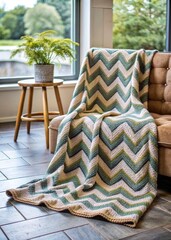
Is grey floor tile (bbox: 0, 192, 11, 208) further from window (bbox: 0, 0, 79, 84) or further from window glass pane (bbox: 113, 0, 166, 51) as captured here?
window glass pane (bbox: 113, 0, 166, 51)

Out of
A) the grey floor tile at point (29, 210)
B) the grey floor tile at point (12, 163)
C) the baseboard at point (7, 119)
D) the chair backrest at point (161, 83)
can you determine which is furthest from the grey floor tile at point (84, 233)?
the baseboard at point (7, 119)

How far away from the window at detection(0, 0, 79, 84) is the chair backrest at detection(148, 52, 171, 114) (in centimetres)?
166

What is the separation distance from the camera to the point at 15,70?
4.69 metres

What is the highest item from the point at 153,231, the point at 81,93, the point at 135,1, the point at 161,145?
the point at 135,1

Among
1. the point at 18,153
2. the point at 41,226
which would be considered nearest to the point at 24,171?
the point at 18,153

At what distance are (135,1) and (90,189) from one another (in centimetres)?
313

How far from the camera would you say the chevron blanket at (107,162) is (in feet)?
7.71

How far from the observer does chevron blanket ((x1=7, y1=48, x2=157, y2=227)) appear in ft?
7.71

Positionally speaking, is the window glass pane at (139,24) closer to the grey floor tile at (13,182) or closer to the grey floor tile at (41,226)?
the grey floor tile at (13,182)

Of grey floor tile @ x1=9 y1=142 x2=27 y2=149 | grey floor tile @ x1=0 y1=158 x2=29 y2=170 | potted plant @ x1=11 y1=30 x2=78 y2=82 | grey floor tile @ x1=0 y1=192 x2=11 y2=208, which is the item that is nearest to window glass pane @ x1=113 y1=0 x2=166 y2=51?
potted plant @ x1=11 y1=30 x2=78 y2=82

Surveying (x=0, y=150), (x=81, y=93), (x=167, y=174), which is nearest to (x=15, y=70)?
(x=0, y=150)

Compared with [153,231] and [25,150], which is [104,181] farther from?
[25,150]

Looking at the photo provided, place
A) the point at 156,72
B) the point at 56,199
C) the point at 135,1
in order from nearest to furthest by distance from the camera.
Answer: the point at 56,199, the point at 156,72, the point at 135,1

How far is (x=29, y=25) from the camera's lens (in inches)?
185
